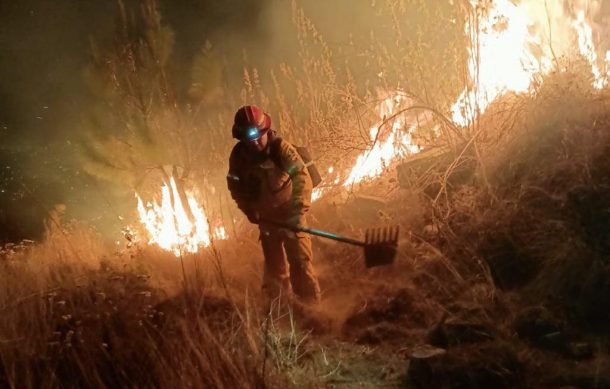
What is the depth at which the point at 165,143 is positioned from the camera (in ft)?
25.3

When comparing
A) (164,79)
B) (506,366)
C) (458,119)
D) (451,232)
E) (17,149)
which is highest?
(17,149)

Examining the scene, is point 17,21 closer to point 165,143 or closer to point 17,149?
point 17,149

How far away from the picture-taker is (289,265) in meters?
5.37

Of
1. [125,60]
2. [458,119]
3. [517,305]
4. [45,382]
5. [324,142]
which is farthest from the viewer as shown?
[125,60]

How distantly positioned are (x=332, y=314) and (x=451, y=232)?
1.25 meters

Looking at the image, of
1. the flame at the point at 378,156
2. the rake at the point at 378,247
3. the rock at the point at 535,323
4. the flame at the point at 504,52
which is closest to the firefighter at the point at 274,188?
the rake at the point at 378,247

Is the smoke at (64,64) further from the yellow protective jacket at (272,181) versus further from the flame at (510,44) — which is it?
the yellow protective jacket at (272,181)

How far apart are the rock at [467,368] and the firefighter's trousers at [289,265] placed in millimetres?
1712

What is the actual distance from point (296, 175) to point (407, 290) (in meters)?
1.38

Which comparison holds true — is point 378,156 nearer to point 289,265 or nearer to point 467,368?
point 289,265

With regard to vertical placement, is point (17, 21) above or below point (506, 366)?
above

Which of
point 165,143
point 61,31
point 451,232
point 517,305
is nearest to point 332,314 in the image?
point 451,232

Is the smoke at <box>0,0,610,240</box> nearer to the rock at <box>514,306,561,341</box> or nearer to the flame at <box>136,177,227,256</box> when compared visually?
the flame at <box>136,177,227,256</box>

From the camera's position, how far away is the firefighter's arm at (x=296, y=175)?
506 cm
